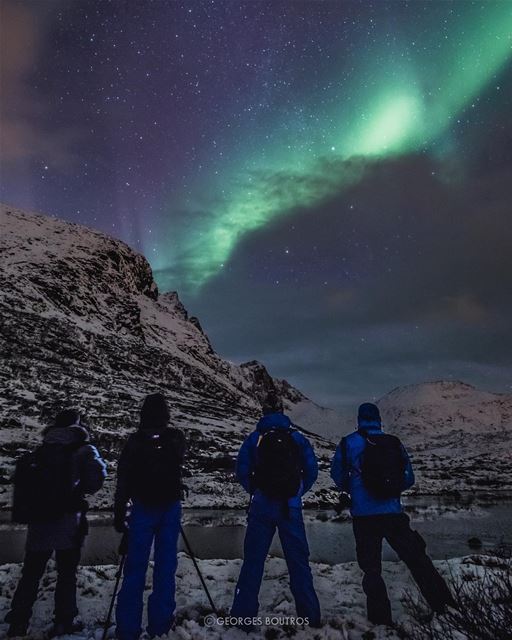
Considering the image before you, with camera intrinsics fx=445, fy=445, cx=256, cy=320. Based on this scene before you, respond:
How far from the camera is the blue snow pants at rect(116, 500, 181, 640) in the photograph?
226 inches

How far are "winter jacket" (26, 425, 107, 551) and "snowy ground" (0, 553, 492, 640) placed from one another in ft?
3.56

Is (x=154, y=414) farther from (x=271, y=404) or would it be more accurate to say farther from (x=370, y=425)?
(x=370, y=425)

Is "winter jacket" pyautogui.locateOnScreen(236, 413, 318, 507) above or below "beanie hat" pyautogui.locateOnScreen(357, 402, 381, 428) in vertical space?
below

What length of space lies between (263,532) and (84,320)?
555ft

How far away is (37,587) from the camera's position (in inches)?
238

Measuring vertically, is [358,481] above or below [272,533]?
above

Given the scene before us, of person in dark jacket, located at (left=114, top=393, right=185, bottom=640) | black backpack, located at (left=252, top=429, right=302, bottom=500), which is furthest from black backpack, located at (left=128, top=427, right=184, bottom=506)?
black backpack, located at (left=252, top=429, right=302, bottom=500)

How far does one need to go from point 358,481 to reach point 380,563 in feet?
3.73

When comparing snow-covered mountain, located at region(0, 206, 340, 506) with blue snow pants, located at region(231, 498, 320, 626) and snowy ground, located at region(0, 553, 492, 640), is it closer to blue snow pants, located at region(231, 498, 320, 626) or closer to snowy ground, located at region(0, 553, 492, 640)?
snowy ground, located at region(0, 553, 492, 640)

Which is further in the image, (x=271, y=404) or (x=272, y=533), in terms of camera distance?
(x=271, y=404)

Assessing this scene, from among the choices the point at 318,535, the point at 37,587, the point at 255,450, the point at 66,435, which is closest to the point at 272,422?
the point at 255,450

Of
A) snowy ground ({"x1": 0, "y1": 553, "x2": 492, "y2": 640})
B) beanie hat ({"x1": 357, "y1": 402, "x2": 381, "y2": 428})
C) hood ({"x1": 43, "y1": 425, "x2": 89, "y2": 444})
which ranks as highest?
beanie hat ({"x1": 357, "y1": 402, "x2": 381, "y2": 428})

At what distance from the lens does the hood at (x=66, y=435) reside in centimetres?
660

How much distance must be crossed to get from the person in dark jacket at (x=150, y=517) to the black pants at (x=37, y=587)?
803mm
